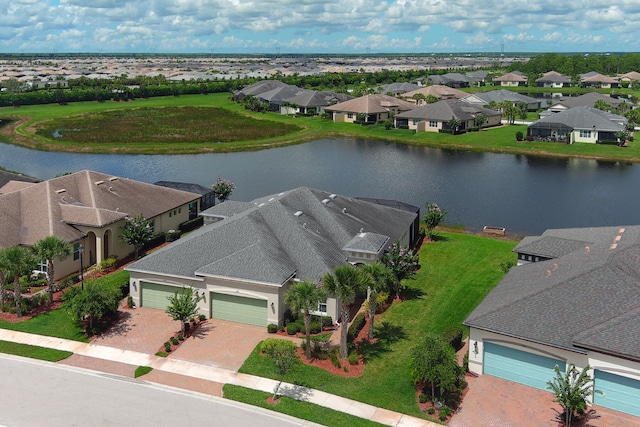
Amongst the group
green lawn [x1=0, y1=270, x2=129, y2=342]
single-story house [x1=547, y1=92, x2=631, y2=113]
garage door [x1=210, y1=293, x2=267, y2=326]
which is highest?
single-story house [x1=547, y1=92, x2=631, y2=113]

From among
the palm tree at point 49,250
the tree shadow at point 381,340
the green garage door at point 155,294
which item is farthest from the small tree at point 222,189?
the tree shadow at point 381,340

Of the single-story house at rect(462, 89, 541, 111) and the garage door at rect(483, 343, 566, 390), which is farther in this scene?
the single-story house at rect(462, 89, 541, 111)

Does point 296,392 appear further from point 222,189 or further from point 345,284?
point 222,189

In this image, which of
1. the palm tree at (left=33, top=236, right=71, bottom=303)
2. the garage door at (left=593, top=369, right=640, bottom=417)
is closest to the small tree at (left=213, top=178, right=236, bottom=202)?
the palm tree at (left=33, top=236, right=71, bottom=303)

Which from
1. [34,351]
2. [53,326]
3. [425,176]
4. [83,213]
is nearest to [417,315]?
[53,326]

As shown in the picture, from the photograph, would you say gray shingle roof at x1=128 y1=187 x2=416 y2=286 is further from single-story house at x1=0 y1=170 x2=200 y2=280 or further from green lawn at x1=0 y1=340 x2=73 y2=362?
single-story house at x1=0 y1=170 x2=200 y2=280
